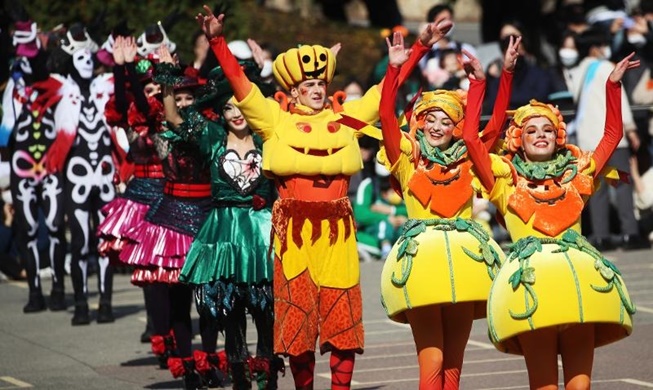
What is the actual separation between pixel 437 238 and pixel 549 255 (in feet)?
3.06

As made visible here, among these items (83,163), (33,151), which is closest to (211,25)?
(83,163)

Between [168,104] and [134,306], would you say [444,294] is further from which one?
[134,306]

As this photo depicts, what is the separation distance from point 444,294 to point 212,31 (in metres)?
1.95

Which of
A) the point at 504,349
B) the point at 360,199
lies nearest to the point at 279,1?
the point at 360,199

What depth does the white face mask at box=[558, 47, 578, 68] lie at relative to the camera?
18.6 meters

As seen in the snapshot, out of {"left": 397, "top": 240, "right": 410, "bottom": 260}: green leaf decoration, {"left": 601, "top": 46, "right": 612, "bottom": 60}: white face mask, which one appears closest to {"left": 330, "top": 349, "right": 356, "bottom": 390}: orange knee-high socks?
{"left": 397, "top": 240, "right": 410, "bottom": 260}: green leaf decoration

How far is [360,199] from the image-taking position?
18344 millimetres

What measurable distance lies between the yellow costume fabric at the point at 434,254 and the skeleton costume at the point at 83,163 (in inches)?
214

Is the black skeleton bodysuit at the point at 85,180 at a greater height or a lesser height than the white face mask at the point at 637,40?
lesser

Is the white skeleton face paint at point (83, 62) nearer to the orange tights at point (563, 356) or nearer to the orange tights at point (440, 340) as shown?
the orange tights at point (440, 340)

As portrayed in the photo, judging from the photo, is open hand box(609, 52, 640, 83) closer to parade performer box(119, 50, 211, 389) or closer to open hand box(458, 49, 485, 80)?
open hand box(458, 49, 485, 80)

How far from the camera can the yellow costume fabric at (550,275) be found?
28.3 ft

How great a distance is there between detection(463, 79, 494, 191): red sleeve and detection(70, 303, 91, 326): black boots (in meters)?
6.34

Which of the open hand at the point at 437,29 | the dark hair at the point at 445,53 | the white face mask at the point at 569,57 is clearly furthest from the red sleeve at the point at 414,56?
the dark hair at the point at 445,53
